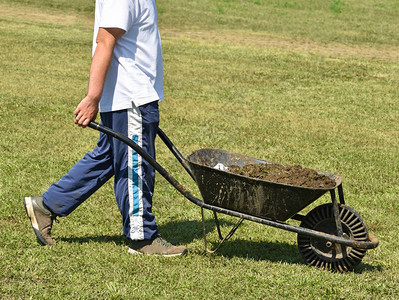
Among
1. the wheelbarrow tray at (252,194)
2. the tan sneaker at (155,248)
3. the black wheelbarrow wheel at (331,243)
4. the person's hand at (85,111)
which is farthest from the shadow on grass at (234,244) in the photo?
the person's hand at (85,111)

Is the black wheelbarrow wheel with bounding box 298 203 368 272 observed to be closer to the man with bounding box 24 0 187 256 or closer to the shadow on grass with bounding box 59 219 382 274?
the shadow on grass with bounding box 59 219 382 274

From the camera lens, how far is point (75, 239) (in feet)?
15.7

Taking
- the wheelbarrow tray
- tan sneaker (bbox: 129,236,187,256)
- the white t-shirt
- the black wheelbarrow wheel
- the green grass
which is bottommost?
the green grass

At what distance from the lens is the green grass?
4.07 meters

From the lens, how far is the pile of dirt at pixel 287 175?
4117mm

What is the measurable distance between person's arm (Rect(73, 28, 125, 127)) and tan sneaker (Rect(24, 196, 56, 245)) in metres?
0.88

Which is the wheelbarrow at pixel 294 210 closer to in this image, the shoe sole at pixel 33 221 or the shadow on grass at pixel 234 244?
the shadow on grass at pixel 234 244

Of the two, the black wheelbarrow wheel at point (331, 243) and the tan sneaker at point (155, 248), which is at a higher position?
the black wheelbarrow wheel at point (331, 243)

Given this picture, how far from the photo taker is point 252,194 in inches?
159

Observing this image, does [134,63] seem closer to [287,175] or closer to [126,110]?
[126,110]

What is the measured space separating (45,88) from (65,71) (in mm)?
2047

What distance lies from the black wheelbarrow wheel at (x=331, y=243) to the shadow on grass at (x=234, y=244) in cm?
17

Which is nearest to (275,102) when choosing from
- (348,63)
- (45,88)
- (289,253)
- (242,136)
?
(242,136)

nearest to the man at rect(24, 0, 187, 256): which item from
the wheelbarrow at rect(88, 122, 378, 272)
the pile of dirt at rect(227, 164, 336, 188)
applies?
the wheelbarrow at rect(88, 122, 378, 272)
